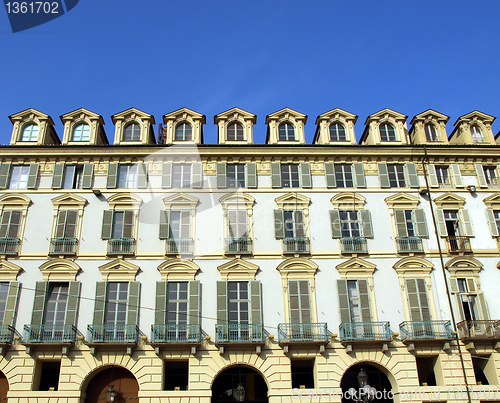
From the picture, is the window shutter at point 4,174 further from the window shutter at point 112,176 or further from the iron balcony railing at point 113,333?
the iron balcony railing at point 113,333

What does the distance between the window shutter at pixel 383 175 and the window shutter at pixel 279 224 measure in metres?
6.13

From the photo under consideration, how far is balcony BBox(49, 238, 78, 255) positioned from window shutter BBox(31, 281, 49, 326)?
1.77 m

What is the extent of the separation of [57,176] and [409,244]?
19.6 metres

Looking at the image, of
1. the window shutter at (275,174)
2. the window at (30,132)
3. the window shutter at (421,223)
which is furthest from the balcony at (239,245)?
the window at (30,132)

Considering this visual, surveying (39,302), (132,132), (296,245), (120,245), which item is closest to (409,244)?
(296,245)

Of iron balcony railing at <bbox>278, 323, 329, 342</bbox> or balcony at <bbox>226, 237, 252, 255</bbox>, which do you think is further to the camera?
balcony at <bbox>226, 237, 252, 255</bbox>

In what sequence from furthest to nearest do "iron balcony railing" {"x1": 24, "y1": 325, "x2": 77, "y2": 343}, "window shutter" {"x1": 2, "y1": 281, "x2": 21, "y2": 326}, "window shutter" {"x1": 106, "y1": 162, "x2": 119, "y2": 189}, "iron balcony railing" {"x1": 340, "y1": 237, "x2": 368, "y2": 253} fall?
1. "window shutter" {"x1": 106, "y1": 162, "x2": 119, "y2": 189}
2. "iron balcony railing" {"x1": 340, "y1": 237, "x2": 368, "y2": 253}
3. "window shutter" {"x1": 2, "y1": 281, "x2": 21, "y2": 326}
4. "iron balcony railing" {"x1": 24, "y1": 325, "x2": 77, "y2": 343}

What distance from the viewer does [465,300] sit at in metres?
25.7

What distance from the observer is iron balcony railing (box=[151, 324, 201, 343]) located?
77.9 feet

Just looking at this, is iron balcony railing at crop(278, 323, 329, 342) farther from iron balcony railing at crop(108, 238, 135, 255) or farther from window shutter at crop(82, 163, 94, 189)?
window shutter at crop(82, 163, 94, 189)

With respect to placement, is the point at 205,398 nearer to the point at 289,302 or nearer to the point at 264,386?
the point at 264,386

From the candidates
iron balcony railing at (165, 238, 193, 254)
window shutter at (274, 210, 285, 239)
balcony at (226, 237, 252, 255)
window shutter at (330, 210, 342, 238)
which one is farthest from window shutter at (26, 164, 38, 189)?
window shutter at (330, 210, 342, 238)

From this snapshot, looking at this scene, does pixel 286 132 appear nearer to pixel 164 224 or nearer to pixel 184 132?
pixel 184 132

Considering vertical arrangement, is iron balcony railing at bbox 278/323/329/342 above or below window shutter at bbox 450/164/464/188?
A: below
